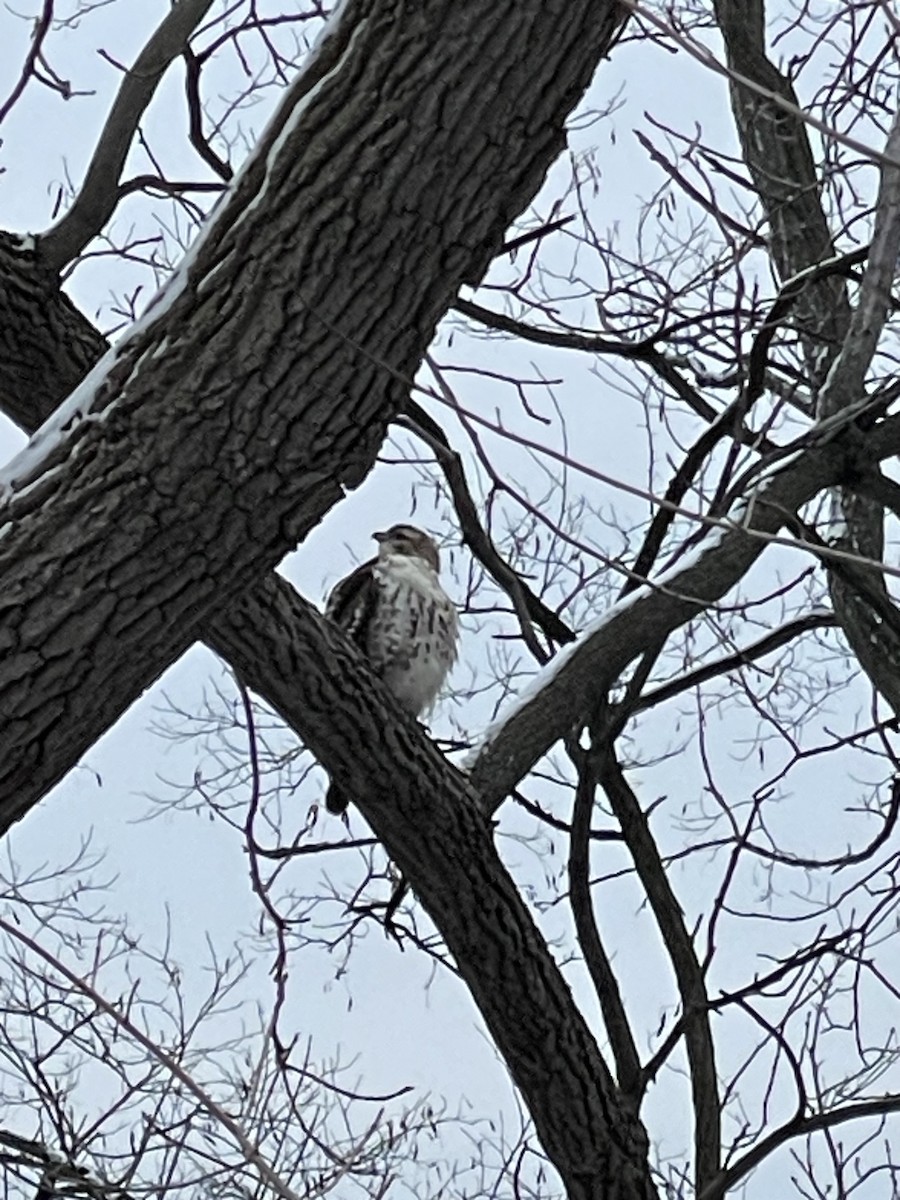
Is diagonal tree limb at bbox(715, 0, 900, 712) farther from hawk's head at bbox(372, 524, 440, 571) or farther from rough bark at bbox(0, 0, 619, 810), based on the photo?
rough bark at bbox(0, 0, 619, 810)

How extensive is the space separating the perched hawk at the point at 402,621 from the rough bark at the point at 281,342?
10.6 ft

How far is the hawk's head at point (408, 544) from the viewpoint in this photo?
571 centimetres

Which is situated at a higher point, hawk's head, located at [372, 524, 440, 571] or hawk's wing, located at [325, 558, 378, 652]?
hawk's head, located at [372, 524, 440, 571]

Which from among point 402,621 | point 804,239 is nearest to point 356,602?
point 402,621

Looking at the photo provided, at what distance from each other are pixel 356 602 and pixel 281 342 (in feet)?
11.5

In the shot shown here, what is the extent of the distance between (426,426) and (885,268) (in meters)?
1.48

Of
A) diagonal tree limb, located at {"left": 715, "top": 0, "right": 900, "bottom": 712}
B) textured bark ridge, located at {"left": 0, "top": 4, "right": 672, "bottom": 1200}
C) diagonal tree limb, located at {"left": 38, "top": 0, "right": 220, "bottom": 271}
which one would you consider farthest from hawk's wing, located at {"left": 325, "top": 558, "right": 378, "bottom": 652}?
textured bark ridge, located at {"left": 0, "top": 4, "right": 672, "bottom": 1200}

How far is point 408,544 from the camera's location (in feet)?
18.9

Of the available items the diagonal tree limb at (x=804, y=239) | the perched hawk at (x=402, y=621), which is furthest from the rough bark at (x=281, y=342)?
the perched hawk at (x=402, y=621)

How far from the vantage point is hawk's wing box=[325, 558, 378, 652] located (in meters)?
5.42

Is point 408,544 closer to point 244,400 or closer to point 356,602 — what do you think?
point 356,602

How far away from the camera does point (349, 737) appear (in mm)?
3371

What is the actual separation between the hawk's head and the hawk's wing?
117 mm

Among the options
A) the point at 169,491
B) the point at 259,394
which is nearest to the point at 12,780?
the point at 169,491
